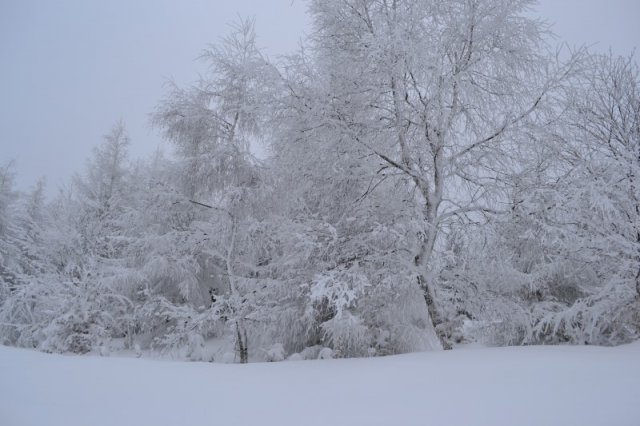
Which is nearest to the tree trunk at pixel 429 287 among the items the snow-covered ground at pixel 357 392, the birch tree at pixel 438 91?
the birch tree at pixel 438 91

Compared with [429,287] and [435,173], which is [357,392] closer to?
[429,287]

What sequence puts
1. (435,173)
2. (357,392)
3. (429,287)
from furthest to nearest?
(435,173) < (429,287) < (357,392)

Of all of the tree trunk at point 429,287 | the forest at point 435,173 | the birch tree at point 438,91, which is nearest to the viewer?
the forest at point 435,173

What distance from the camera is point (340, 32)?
594cm

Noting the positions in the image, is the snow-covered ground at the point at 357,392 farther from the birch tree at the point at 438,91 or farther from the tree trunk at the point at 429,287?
the birch tree at the point at 438,91

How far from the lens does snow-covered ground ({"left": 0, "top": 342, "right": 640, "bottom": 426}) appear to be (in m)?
2.48

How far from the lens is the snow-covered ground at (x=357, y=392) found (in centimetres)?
248

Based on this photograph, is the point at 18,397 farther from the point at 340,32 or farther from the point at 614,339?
the point at 614,339

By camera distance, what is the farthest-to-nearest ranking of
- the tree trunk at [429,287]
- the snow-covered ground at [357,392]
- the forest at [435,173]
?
the tree trunk at [429,287]
the forest at [435,173]
the snow-covered ground at [357,392]

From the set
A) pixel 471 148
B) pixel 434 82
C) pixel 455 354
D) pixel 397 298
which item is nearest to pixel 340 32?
pixel 434 82

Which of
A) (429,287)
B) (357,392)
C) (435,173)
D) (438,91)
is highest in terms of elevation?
(438,91)

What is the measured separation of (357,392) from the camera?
10.2ft

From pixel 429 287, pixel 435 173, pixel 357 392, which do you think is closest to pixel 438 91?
pixel 435 173

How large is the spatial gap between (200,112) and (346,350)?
576 centimetres
